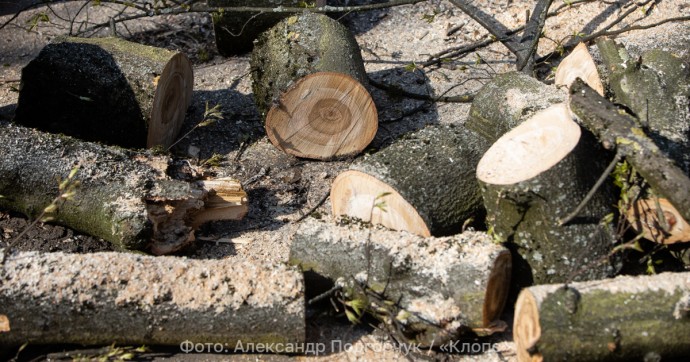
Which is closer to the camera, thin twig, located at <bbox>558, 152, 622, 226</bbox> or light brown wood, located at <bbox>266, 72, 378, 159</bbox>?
thin twig, located at <bbox>558, 152, 622, 226</bbox>

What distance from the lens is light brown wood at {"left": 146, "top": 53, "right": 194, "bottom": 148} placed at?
184 inches

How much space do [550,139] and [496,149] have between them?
0.24 metres

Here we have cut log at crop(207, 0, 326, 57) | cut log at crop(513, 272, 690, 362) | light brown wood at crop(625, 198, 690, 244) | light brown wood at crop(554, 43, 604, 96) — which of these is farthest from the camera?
cut log at crop(207, 0, 326, 57)

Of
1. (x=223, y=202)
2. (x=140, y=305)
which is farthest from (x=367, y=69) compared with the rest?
(x=140, y=305)

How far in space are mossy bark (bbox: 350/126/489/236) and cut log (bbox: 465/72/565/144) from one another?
193mm

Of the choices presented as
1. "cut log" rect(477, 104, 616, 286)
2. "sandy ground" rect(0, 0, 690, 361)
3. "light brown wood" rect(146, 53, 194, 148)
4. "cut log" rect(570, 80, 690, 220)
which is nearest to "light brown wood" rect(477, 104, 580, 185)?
"cut log" rect(477, 104, 616, 286)

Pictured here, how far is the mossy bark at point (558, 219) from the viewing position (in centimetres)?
334

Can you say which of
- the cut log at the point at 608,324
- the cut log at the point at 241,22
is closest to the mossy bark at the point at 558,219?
the cut log at the point at 608,324

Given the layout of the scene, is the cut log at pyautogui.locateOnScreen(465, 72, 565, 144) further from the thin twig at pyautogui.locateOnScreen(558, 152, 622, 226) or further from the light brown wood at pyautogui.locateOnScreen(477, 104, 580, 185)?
the thin twig at pyautogui.locateOnScreen(558, 152, 622, 226)

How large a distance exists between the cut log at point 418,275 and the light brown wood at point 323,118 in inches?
45.1

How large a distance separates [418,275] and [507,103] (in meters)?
1.28

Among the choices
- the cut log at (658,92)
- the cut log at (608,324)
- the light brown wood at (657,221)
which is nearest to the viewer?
the cut log at (608,324)

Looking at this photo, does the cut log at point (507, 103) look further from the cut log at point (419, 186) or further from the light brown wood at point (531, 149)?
the light brown wood at point (531, 149)

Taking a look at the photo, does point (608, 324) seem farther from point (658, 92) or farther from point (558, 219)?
point (658, 92)
